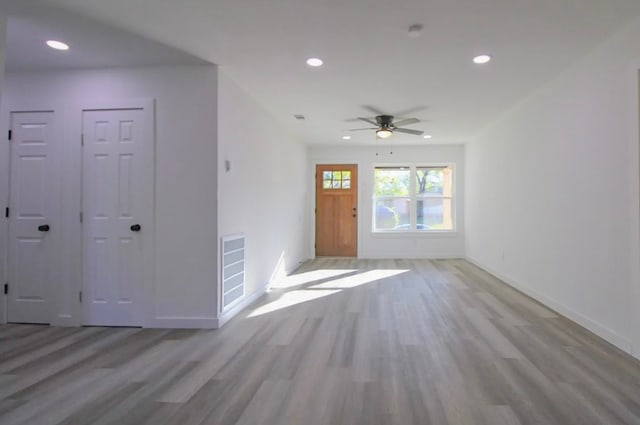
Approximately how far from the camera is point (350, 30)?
275 cm

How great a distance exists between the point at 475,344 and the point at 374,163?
556cm

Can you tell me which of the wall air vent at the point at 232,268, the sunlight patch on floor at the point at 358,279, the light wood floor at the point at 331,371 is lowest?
the light wood floor at the point at 331,371

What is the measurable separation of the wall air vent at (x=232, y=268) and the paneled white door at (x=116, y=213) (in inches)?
28.8

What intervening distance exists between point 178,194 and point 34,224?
148 centimetres

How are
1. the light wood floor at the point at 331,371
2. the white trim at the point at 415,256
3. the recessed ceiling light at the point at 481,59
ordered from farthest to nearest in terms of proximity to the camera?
the white trim at the point at 415,256 → the recessed ceiling light at the point at 481,59 → the light wood floor at the point at 331,371

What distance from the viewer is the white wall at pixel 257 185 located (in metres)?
3.61

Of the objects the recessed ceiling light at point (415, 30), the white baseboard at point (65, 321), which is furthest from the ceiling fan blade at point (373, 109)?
the white baseboard at point (65, 321)

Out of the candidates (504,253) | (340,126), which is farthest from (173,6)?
(504,253)

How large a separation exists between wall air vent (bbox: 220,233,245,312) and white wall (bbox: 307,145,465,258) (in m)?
4.06

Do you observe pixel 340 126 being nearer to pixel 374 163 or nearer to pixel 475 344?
pixel 374 163

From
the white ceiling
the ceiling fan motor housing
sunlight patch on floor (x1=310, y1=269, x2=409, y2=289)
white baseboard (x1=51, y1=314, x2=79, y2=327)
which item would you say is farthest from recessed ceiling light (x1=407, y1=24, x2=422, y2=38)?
white baseboard (x1=51, y1=314, x2=79, y2=327)

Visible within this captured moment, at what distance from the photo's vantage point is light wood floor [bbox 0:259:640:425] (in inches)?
75.1

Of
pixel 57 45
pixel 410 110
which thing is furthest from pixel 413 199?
pixel 57 45

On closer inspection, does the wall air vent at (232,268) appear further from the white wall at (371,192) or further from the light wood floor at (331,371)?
the white wall at (371,192)
